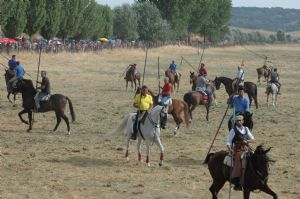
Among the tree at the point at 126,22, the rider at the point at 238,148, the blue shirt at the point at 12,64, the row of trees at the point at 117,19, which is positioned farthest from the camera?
the tree at the point at 126,22

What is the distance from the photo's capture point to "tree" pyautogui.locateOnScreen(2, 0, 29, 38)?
6675cm

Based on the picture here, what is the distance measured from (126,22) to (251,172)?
3672 inches

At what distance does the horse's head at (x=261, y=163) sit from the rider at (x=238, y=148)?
14.9 inches

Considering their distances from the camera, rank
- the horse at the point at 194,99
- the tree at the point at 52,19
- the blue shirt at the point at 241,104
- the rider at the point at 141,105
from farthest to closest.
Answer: the tree at the point at 52,19, the horse at the point at 194,99, the blue shirt at the point at 241,104, the rider at the point at 141,105

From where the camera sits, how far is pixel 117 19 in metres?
108

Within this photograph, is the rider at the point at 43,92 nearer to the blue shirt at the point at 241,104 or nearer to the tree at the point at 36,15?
the blue shirt at the point at 241,104

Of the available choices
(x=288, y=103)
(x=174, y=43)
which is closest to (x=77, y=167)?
(x=288, y=103)

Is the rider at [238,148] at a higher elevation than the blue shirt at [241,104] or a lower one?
lower

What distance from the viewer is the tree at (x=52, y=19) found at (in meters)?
75.2

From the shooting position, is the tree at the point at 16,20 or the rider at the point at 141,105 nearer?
the rider at the point at 141,105

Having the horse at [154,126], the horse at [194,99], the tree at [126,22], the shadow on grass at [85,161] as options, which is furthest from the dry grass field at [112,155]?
the tree at [126,22]

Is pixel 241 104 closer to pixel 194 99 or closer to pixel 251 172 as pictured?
pixel 251 172

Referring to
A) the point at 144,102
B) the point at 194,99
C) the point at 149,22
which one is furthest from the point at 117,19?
the point at 144,102

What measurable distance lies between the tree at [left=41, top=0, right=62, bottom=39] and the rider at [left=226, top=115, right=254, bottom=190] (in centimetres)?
6298
